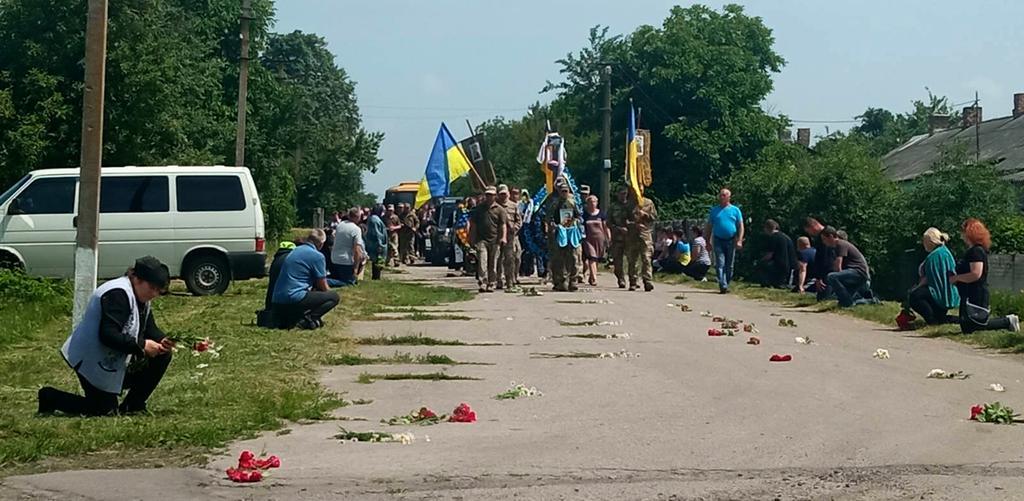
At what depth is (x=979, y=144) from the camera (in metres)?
60.7

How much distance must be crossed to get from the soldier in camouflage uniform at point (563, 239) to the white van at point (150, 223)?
5026 millimetres

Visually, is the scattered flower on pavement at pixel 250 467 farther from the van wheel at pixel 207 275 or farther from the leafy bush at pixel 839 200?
the leafy bush at pixel 839 200

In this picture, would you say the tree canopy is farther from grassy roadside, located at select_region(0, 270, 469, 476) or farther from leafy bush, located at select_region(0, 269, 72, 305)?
grassy roadside, located at select_region(0, 270, 469, 476)

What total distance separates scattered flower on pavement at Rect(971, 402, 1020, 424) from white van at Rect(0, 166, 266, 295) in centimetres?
1517

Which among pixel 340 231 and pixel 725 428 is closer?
pixel 725 428

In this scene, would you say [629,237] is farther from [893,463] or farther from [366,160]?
[366,160]

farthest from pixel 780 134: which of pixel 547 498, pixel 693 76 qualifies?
pixel 547 498

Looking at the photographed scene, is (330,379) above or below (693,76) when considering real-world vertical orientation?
below

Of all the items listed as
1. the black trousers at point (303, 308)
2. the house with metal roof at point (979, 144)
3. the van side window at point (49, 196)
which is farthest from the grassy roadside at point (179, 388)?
the house with metal roof at point (979, 144)

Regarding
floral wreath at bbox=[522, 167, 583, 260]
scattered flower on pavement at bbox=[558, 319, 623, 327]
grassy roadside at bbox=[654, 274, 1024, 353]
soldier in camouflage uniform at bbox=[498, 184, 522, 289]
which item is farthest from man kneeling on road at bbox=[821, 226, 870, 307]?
floral wreath at bbox=[522, 167, 583, 260]

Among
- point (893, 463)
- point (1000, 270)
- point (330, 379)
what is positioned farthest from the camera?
point (1000, 270)

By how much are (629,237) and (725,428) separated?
14.9 m

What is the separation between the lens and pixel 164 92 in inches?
1379

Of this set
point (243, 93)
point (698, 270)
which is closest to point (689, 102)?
point (243, 93)
